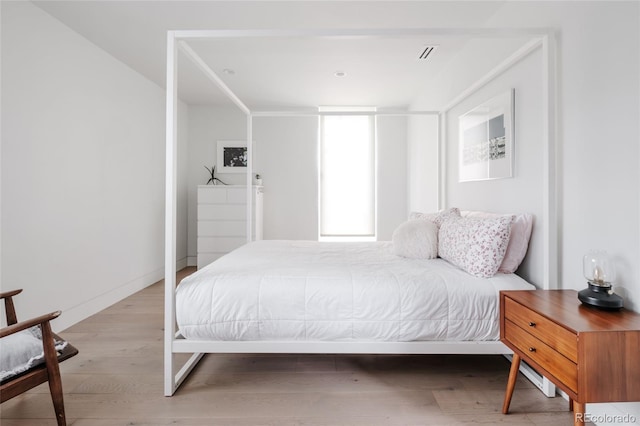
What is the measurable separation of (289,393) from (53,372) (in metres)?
1.10

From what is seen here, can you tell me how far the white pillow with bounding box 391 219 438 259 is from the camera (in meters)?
2.37

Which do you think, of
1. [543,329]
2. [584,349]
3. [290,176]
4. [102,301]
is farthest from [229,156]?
[584,349]

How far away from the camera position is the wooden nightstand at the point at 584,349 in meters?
1.12

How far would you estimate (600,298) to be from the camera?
1.33 meters

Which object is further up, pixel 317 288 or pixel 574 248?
pixel 574 248

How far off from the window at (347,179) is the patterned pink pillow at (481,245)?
3132mm

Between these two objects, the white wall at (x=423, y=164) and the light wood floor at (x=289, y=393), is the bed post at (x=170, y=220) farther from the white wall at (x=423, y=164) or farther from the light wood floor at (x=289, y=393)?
the white wall at (x=423, y=164)

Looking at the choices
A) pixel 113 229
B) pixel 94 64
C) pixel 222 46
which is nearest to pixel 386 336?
pixel 222 46

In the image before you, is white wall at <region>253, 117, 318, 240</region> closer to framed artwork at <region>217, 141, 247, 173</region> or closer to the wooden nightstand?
framed artwork at <region>217, 141, 247, 173</region>

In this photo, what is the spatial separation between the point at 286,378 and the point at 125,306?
2169 mm

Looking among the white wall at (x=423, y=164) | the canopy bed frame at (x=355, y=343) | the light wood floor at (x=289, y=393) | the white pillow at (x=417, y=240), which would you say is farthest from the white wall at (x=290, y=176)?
the canopy bed frame at (x=355, y=343)

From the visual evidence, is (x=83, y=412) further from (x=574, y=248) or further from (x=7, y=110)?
(x=574, y=248)

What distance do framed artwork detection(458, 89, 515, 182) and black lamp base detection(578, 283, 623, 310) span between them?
1.05 metres

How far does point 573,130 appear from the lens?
5.57 feet
